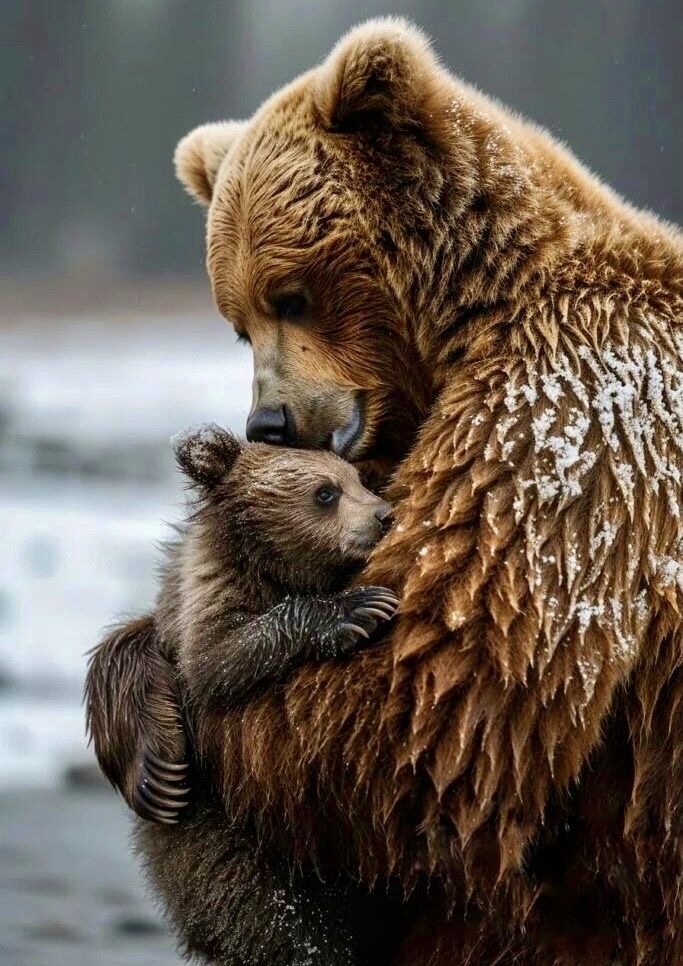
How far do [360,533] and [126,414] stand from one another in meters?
8.26

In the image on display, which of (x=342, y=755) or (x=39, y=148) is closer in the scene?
(x=342, y=755)

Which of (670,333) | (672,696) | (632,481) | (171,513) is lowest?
(171,513)

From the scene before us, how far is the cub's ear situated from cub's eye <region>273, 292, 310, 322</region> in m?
0.34

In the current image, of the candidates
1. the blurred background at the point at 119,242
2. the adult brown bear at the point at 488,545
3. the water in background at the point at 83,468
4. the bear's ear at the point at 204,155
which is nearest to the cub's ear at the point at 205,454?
the adult brown bear at the point at 488,545

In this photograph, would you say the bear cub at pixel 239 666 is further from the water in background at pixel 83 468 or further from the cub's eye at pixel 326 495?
the water in background at pixel 83 468

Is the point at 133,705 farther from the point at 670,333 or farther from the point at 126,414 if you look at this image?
the point at 126,414

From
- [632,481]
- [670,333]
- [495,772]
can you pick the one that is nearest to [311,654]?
[495,772]

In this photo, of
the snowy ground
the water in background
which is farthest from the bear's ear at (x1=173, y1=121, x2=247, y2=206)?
the water in background

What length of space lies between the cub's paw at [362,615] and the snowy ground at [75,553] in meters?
3.42

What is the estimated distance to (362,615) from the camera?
3.22 metres

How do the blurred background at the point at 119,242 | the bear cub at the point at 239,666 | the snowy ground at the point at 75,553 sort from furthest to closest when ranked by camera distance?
the blurred background at the point at 119,242
the snowy ground at the point at 75,553
the bear cub at the point at 239,666

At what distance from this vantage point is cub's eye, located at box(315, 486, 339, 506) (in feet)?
11.2

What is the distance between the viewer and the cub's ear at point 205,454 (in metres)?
3.53

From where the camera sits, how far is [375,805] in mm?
3248
